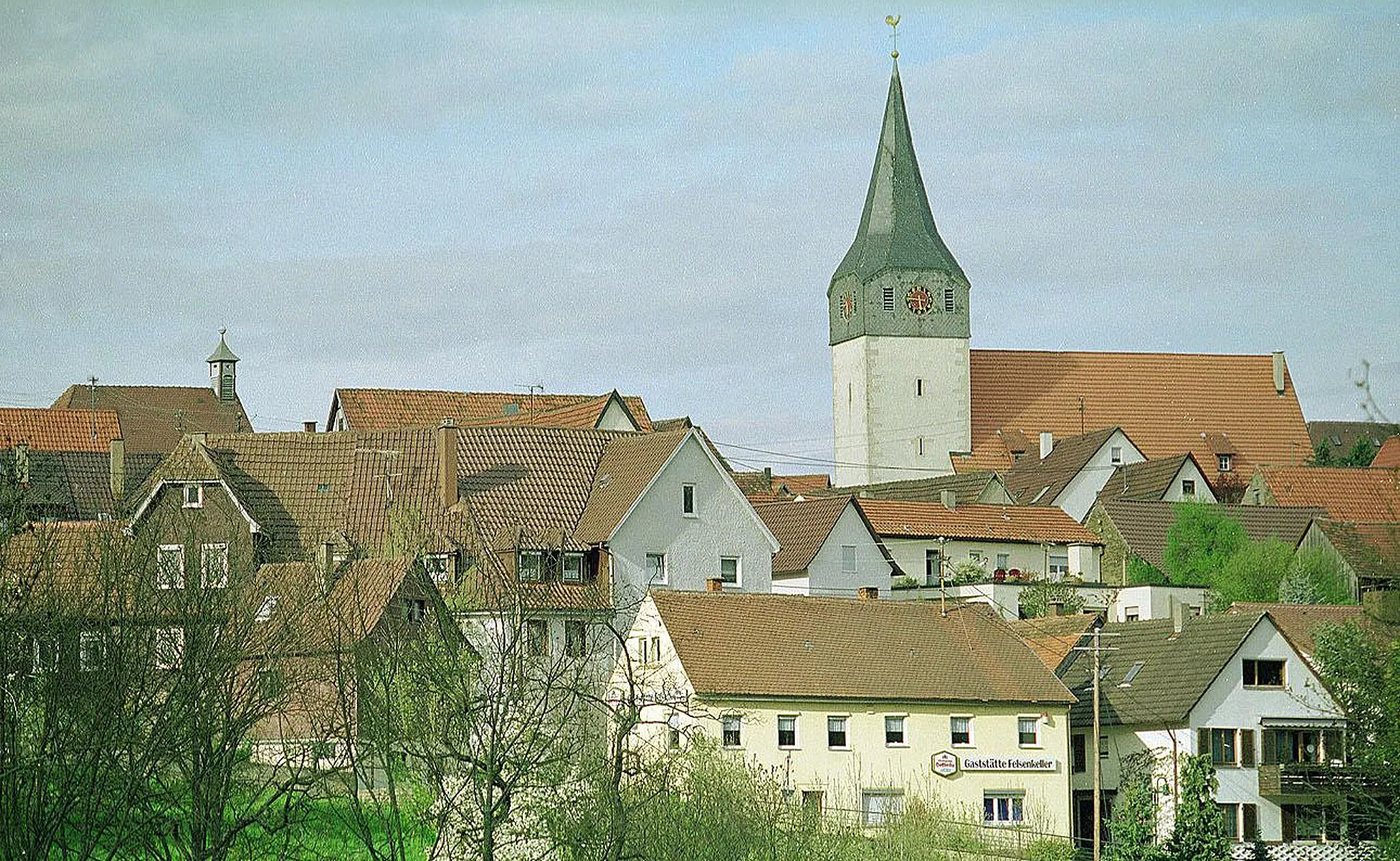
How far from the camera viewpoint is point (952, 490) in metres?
91.2

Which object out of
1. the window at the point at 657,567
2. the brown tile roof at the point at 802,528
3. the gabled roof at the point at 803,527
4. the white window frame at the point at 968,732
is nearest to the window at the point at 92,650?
the white window frame at the point at 968,732

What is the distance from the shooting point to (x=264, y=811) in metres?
25.0

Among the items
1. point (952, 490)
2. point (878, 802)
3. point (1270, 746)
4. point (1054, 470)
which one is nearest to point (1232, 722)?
point (1270, 746)

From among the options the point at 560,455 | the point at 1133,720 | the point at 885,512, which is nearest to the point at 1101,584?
the point at 885,512

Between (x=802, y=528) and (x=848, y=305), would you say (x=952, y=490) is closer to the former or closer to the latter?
(x=802, y=528)

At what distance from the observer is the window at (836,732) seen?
54.1 meters

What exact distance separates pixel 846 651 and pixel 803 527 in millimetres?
13305

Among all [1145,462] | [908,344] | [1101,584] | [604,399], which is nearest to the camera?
[604,399]

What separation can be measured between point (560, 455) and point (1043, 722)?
597 inches

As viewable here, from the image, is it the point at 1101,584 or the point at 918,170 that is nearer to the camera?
the point at 1101,584

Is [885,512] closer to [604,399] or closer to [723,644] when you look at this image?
[604,399]

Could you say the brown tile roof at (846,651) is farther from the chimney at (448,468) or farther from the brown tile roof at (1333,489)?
the brown tile roof at (1333,489)

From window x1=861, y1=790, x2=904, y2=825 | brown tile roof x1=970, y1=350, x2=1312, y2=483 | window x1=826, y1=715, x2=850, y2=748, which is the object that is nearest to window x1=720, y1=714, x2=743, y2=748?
window x1=826, y1=715, x2=850, y2=748

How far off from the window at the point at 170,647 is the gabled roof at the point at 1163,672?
108 ft
